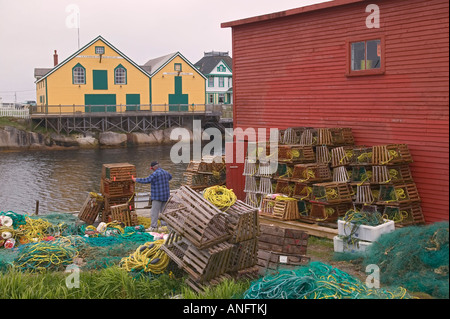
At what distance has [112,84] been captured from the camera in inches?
2221

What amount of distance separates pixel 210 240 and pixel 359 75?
27.9ft

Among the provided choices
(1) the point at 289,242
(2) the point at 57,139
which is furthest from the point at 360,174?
(2) the point at 57,139

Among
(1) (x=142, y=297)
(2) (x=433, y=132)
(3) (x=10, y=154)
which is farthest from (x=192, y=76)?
(1) (x=142, y=297)

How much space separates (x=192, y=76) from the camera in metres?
62.2

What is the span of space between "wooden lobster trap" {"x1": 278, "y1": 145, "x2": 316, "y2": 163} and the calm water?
42.6ft

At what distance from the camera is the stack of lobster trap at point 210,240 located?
855 centimetres

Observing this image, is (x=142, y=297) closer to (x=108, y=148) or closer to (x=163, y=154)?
(x=163, y=154)

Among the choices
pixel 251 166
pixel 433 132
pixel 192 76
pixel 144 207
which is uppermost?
pixel 192 76

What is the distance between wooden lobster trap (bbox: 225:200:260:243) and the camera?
8.99 metres

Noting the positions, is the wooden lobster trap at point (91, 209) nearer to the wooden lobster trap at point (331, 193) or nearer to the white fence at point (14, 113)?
the wooden lobster trap at point (331, 193)

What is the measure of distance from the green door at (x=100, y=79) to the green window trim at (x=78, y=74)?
104cm

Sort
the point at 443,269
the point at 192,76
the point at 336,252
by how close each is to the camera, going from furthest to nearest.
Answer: the point at 192,76
the point at 336,252
the point at 443,269

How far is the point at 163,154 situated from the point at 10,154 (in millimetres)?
13594

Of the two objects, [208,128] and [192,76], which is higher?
[192,76]
